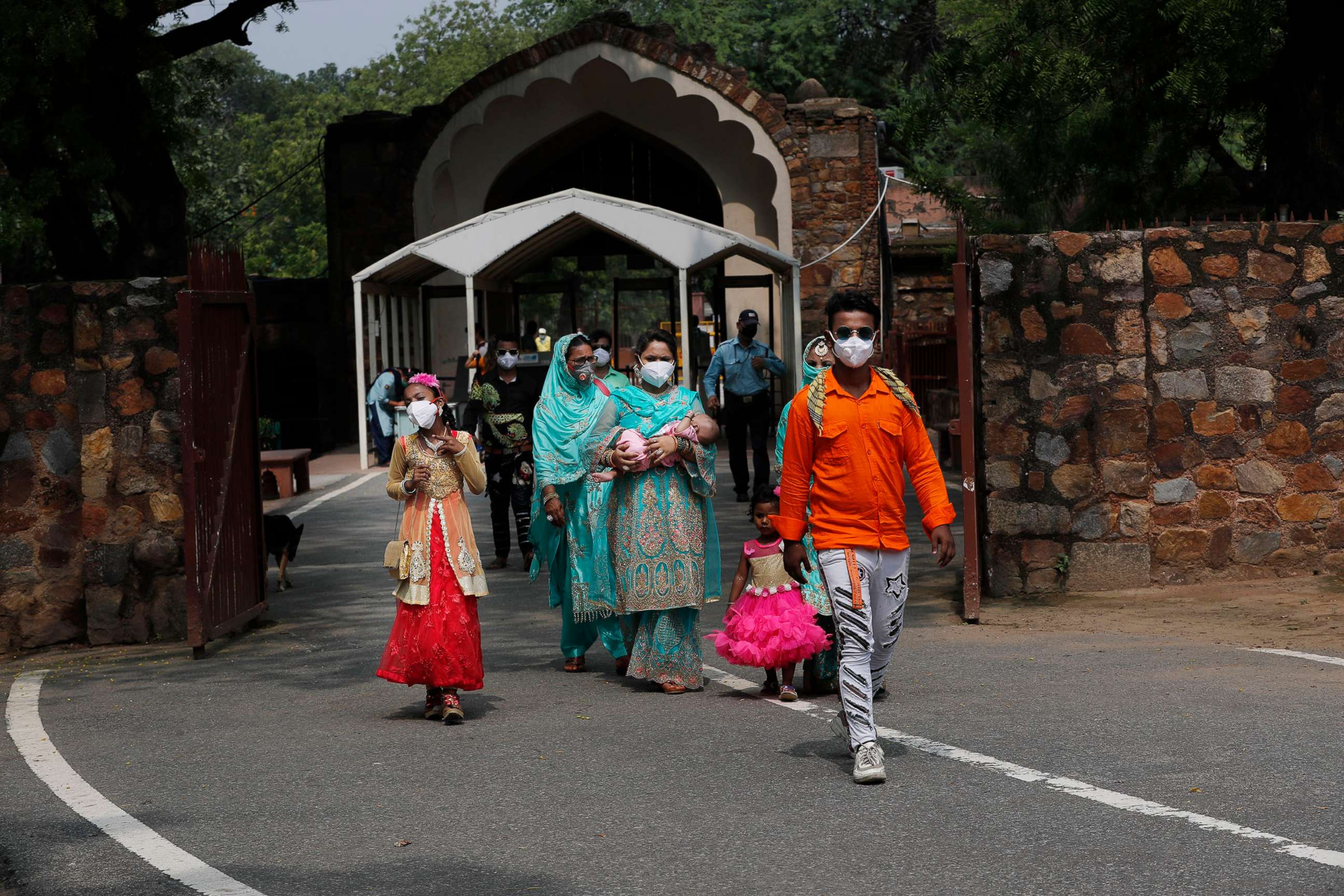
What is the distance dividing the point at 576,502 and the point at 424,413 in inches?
54.0

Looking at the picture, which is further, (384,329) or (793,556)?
(384,329)

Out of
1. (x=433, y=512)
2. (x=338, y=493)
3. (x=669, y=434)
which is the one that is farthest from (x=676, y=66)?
(x=433, y=512)

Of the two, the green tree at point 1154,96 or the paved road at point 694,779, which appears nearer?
the paved road at point 694,779

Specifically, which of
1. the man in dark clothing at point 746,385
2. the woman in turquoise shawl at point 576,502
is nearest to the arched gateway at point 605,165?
the man in dark clothing at point 746,385

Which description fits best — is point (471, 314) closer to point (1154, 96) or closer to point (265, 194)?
point (1154, 96)

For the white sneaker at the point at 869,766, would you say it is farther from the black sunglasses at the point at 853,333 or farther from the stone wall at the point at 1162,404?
the stone wall at the point at 1162,404

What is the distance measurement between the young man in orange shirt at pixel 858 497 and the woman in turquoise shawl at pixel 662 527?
1.53 m

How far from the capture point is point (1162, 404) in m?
10.2

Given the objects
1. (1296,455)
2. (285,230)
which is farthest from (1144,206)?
(285,230)

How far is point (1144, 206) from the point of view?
17.7 meters

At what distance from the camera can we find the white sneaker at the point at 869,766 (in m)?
5.77

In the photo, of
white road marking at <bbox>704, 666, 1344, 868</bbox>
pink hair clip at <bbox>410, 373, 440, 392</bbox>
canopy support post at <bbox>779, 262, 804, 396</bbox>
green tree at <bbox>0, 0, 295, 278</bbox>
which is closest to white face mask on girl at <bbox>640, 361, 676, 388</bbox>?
pink hair clip at <bbox>410, 373, 440, 392</bbox>

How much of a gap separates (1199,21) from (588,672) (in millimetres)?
8260

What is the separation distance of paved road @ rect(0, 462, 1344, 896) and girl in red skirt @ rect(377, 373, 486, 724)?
246 millimetres
